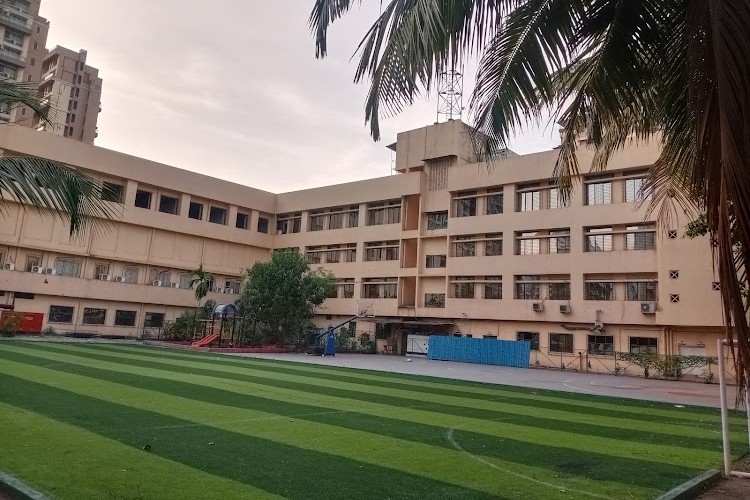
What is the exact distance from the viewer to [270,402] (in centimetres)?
1181

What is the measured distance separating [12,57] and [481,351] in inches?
2257

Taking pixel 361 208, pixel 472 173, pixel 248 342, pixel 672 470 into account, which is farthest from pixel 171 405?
pixel 361 208

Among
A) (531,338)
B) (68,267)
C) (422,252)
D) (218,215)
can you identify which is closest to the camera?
(531,338)

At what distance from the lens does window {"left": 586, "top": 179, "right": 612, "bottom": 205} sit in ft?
111

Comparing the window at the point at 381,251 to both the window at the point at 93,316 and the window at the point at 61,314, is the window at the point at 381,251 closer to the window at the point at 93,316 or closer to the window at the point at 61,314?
the window at the point at 93,316

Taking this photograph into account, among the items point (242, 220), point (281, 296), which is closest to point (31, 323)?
point (281, 296)

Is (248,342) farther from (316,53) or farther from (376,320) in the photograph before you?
(316,53)

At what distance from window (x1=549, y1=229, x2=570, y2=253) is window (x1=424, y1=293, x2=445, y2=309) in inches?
A: 348

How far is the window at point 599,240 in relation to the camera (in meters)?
33.6

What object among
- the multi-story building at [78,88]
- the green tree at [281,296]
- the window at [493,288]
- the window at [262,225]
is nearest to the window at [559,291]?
the window at [493,288]

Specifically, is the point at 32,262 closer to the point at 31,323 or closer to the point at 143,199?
the point at 31,323

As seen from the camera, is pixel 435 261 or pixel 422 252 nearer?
pixel 435 261

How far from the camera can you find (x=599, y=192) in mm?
34375

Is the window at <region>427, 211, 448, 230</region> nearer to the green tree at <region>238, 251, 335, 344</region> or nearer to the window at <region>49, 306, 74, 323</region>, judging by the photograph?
the green tree at <region>238, 251, 335, 344</region>
